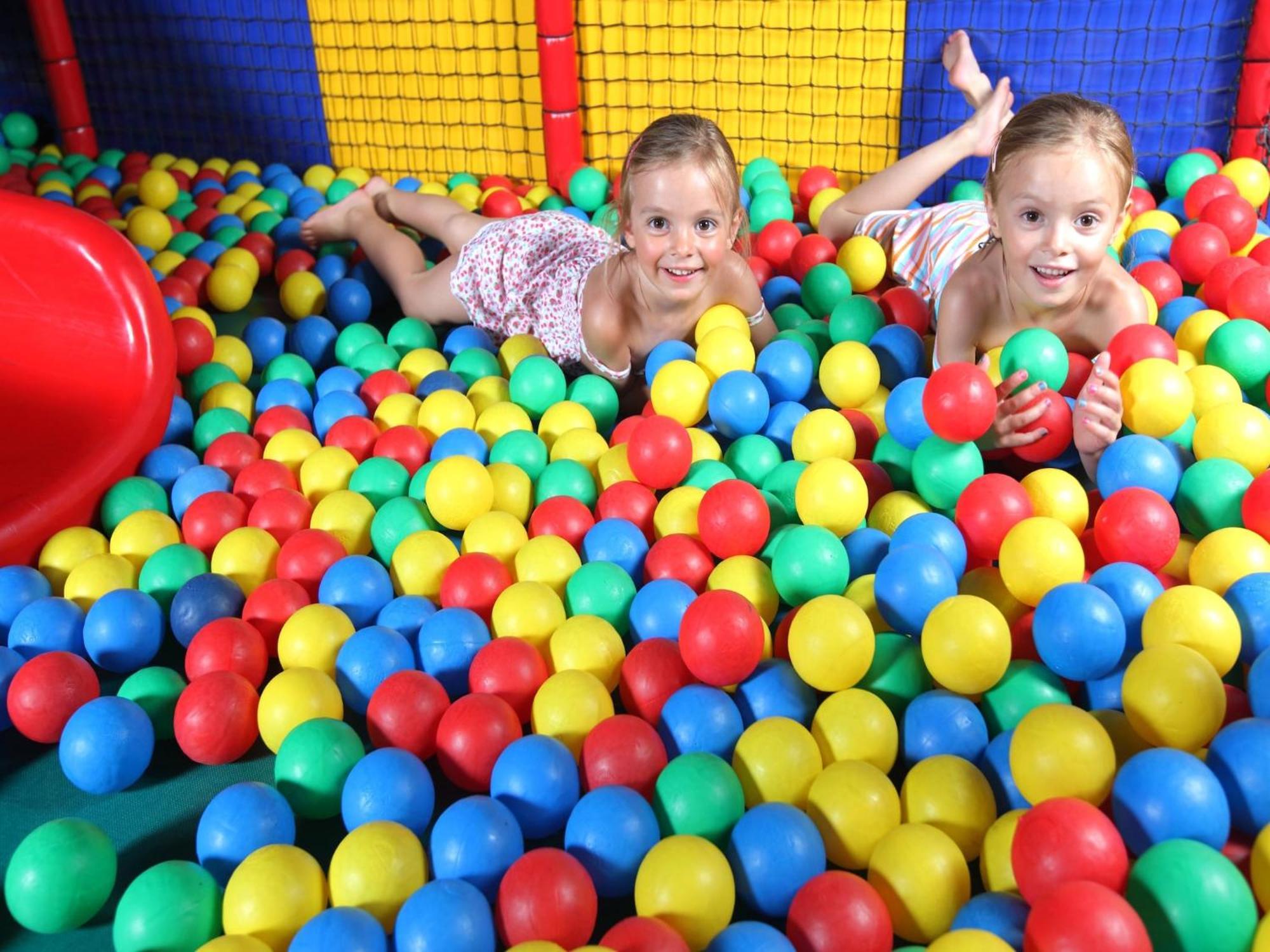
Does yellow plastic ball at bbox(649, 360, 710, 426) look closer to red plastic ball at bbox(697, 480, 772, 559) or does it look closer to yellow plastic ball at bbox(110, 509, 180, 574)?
red plastic ball at bbox(697, 480, 772, 559)

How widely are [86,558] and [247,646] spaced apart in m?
0.37

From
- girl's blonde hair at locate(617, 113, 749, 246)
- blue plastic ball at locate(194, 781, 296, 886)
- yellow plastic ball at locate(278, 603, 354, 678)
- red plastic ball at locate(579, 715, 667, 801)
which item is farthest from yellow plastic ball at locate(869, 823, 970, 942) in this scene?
girl's blonde hair at locate(617, 113, 749, 246)

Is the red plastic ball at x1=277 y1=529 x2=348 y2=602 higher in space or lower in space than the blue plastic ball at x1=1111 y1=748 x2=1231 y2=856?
lower

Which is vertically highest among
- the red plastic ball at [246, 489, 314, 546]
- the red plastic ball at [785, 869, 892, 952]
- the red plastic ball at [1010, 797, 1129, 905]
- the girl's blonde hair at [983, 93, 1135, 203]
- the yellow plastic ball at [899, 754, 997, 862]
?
the girl's blonde hair at [983, 93, 1135, 203]

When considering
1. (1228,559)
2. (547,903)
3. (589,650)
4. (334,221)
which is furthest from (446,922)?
(334,221)

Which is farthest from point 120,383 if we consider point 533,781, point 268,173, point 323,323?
point 268,173

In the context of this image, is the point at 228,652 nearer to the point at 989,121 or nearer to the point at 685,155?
the point at 685,155

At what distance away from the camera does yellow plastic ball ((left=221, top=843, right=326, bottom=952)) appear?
986mm

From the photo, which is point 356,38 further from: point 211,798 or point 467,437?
point 211,798

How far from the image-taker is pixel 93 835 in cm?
107

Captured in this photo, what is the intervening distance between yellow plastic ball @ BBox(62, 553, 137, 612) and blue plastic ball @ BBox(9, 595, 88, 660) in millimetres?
50

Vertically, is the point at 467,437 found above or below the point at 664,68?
below

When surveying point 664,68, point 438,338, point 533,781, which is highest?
point 664,68

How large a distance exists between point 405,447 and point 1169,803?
1192mm
